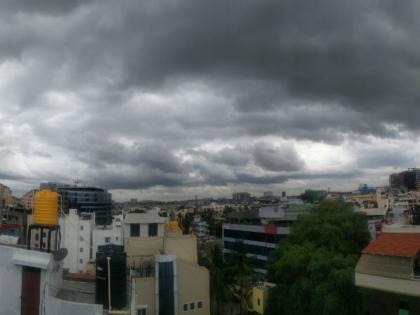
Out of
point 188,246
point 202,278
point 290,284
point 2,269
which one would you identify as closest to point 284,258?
point 290,284

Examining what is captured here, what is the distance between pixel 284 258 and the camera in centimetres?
3272

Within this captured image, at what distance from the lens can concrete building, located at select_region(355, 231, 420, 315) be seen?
22422mm

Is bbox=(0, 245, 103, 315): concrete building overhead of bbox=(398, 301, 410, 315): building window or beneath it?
overhead

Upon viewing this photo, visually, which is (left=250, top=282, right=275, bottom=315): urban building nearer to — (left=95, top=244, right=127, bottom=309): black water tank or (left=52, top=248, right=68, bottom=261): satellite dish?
(left=95, top=244, right=127, bottom=309): black water tank

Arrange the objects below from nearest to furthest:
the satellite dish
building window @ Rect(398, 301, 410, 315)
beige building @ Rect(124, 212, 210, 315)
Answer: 1. the satellite dish
2. building window @ Rect(398, 301, 410, 315)
3. beige building @ Rect(124, 212, 210, 315)

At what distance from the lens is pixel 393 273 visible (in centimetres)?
2306

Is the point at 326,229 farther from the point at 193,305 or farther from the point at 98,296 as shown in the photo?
the point at 98,296

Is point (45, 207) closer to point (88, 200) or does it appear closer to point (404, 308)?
point (404, 308)

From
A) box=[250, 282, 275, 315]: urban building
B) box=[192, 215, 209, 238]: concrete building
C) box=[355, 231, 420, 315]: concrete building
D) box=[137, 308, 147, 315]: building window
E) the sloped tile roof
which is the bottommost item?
box=[192, 215, 209, 238]: concrete building

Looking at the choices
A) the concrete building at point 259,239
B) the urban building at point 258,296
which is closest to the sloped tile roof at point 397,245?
the urban building at point 258,296

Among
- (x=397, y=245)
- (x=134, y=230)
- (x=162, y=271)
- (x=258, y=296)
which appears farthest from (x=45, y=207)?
Result: (x=258, y=296)

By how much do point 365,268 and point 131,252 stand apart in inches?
897

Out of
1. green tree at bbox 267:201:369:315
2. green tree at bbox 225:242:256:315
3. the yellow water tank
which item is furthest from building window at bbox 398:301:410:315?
green tree at bbox 225:242:256:315

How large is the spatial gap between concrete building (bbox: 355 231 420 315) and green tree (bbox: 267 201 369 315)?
176cm
